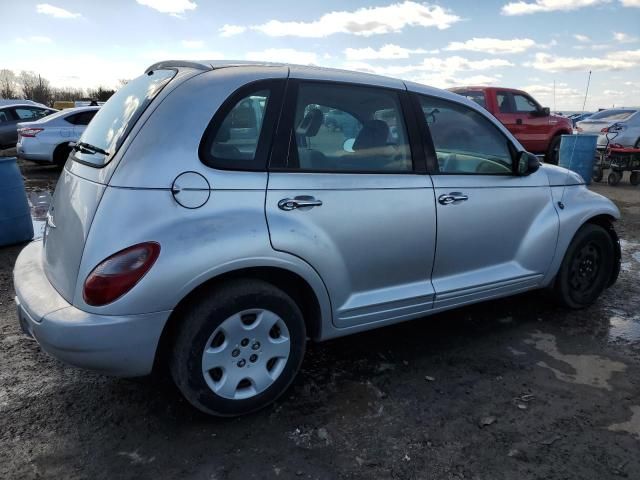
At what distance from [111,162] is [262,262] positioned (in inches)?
33.8

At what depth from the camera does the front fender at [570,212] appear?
3789 millimetres

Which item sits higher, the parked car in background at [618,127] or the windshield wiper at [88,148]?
the windshield wiper at [88,148]

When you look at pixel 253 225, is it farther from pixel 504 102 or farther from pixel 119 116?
pixel 504 102

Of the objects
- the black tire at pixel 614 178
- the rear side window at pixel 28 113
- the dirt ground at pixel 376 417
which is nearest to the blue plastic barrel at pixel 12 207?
the dirt ground at pixel 376 417

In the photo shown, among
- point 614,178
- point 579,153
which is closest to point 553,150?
point 614,178

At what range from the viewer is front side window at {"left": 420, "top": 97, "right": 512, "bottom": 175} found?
3.27 meters

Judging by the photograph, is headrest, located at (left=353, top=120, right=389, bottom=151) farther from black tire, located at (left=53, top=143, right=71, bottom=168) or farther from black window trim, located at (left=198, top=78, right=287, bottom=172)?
black tire, located at (left=53, top=143, right=71, bottom=168)

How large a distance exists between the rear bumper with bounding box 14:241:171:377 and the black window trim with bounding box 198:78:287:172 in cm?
76

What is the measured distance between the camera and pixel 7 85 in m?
45.2

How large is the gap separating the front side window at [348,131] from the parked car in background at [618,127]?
11.0 meters

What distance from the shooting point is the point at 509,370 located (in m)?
3.24

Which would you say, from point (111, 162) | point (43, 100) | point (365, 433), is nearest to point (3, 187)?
point (111, 162)

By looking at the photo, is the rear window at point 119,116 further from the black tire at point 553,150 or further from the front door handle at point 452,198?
the black tire at point 553,150

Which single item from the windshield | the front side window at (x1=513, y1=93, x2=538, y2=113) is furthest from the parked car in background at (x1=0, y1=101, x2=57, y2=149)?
the windshield
